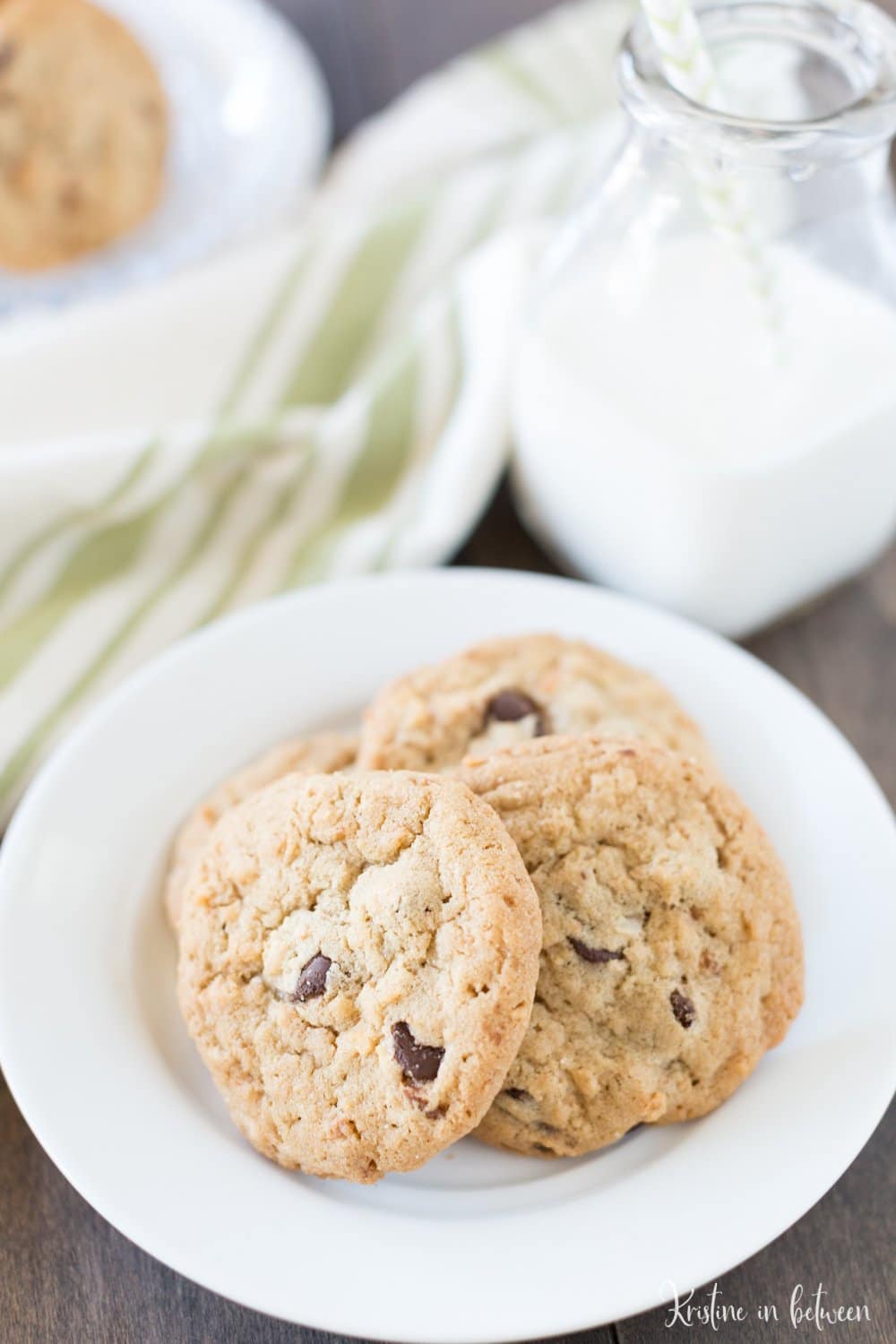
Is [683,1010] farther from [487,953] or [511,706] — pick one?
[511,706]

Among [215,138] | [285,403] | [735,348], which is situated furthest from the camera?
[215,138]

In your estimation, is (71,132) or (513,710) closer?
(513,710)

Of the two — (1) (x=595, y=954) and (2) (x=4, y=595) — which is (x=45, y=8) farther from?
(1) (x=595, y=954)

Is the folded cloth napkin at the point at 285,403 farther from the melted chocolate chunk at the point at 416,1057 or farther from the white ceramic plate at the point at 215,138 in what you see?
the melted chocolate chunk at the point at 416,1057

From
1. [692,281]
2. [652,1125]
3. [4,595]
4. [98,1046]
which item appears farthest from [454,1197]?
[692,281]

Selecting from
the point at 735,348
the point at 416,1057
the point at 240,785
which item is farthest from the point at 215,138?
the point at 416,1057

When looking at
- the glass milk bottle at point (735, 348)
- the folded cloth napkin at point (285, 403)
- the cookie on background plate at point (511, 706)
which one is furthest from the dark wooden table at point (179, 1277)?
the glass milk bottle at point (735, 348)

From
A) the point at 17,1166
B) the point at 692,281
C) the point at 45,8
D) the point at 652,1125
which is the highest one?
the point at 45,8
